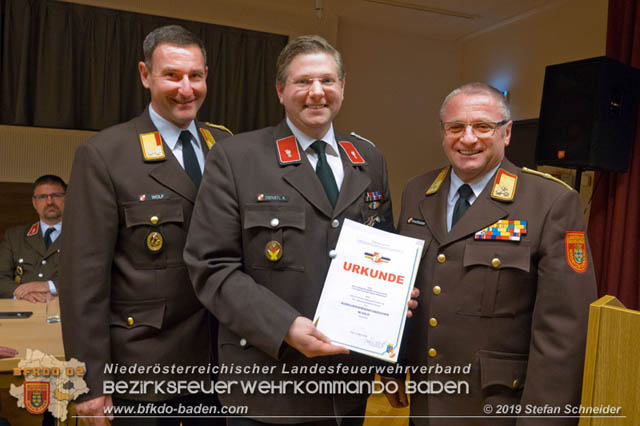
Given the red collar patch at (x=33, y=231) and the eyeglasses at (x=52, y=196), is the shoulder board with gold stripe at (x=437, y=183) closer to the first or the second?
the eyeglasses at (x=52, y=196)

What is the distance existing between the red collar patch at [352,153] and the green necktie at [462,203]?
340 mm

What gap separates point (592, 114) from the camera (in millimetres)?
3496

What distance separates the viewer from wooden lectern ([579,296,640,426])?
1017 millimetres

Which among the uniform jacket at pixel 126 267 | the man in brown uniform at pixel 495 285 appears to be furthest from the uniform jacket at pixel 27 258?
the man in brown uniform at pixel 495 285

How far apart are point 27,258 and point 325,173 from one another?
9.67 feet

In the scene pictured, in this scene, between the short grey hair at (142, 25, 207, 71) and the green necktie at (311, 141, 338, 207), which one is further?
the short grey hair at (142, 25, 207, 71)

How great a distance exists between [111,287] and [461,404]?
3.90ft

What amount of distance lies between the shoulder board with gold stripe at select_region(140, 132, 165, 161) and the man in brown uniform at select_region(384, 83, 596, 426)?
907 mm

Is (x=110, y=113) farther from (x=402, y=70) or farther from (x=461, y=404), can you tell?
(x=461, y=404)

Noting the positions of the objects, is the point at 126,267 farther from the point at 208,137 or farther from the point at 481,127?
the point at 481,127
